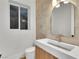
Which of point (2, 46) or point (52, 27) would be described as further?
point (2, 46)

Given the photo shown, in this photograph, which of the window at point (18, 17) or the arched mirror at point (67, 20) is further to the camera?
the window at point (18, 17)

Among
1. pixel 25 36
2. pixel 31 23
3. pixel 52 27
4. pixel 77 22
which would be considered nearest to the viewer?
pixel 77 22

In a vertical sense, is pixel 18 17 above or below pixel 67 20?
above

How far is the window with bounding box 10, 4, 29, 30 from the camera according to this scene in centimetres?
322

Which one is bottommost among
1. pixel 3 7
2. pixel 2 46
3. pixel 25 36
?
pixel 2 46

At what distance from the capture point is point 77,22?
1.52 m

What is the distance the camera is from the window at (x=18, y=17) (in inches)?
127

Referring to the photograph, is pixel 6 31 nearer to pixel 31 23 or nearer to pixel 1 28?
pixel 1 28

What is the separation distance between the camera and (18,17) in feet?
11.1

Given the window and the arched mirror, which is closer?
the arched mirror

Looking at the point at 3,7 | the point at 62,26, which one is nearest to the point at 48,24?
the point at 62,26

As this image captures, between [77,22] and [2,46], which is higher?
[77,22]

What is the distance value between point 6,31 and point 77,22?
6.72 ft

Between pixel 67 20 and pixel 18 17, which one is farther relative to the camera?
pixel 18 17
